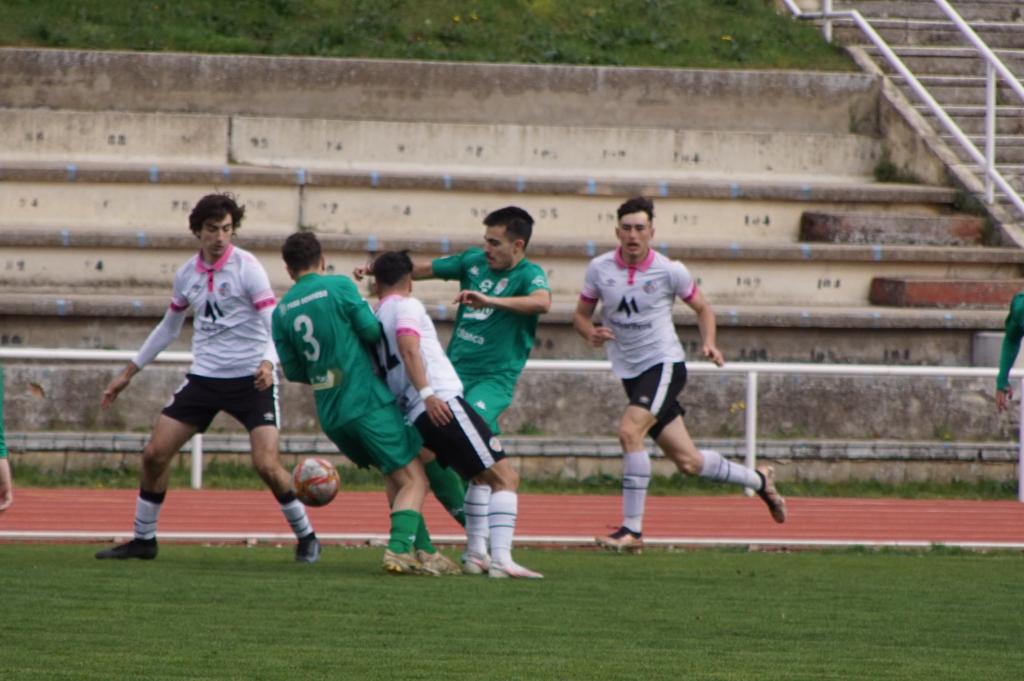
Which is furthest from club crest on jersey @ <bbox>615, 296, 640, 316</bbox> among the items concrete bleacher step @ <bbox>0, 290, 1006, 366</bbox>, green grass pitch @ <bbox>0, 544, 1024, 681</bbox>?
concrete bleacher step @ <bbox>0, 290, 1006, 366</bbox>

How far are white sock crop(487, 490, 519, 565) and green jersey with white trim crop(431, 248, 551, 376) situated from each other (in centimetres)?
88

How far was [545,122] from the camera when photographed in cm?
1952

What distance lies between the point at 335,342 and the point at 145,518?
1.56 meters

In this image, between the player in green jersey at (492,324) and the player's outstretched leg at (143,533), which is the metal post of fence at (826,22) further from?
the player's outstretched leg at (143,533)

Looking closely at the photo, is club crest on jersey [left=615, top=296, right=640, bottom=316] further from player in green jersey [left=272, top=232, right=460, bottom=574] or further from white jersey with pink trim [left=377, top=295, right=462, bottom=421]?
player in green jersey [left=272, top=232, right=460, bottom=574]

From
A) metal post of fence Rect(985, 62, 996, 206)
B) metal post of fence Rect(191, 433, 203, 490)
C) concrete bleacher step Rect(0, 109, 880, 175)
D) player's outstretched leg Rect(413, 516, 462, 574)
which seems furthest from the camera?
concrete bleacher step Rect(0, 109, 880, 175)

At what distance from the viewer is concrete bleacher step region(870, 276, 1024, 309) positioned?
17625mm

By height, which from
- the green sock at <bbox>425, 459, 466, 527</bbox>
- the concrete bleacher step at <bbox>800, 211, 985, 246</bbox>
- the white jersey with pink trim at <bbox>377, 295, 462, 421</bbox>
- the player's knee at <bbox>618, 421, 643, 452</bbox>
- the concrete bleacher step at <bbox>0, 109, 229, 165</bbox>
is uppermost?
the concrete bleacher step at <bbox>0, 109, 229, 165</bbox>

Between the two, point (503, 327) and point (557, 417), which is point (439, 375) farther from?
point (557, 417)

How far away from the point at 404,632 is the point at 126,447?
25.5ft

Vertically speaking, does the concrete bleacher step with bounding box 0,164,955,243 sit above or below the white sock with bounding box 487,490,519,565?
above

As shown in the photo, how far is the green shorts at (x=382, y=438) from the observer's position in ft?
31.3

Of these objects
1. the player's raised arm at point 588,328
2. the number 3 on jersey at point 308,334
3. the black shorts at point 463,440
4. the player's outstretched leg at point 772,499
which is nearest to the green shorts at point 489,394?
the black shorts at point 463,440

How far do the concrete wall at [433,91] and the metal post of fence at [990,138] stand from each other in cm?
172
